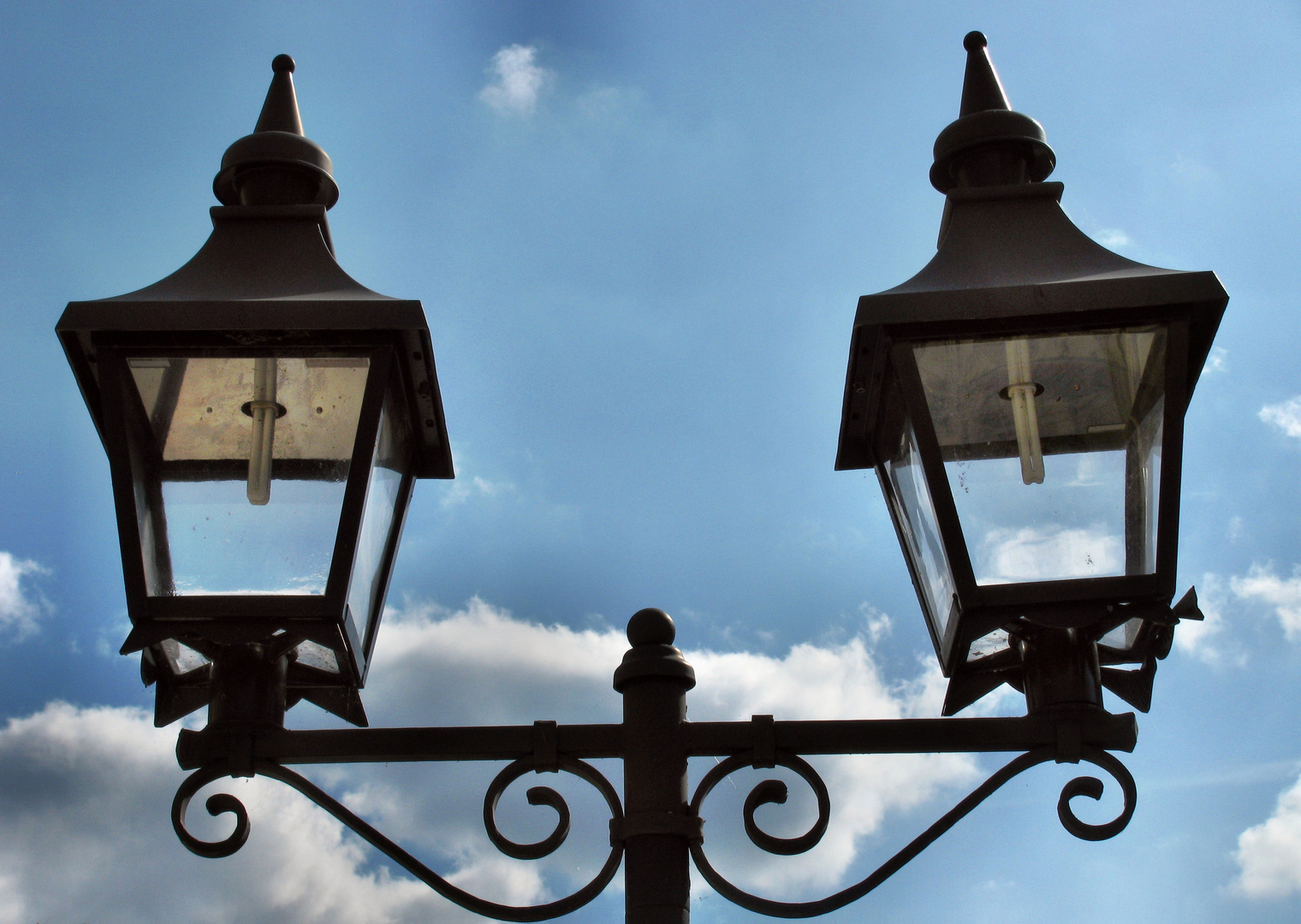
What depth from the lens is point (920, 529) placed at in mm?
2836

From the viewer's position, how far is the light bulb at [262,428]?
260 cm

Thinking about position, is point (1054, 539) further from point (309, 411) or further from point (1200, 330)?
point (309, 411)

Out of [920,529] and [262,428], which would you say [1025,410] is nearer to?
[920,529]

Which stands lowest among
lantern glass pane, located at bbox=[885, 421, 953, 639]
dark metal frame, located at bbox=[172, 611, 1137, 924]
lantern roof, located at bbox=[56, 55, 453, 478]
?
dark metal frame, located at bbox=[172, 611, 1137, 924]

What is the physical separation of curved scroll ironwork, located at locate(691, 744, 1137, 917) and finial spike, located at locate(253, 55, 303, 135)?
2.19m

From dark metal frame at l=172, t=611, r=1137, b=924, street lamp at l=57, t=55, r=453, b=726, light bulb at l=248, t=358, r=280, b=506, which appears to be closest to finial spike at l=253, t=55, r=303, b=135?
street lamp at l=57, t=55, r=453, b=726

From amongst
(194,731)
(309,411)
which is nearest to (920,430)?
(309,411)

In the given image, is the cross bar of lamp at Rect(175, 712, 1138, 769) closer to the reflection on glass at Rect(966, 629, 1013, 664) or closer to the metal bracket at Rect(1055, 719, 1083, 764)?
the metal bracket at Rect(1055, 719, 1083, 764)

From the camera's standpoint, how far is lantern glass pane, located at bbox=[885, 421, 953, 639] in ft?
8.76

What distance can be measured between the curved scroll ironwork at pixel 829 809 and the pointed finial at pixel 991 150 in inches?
61.9

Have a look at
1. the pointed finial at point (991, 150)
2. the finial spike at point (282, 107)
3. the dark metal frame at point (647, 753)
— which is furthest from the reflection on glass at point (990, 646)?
the finial spike at point (282, 107)

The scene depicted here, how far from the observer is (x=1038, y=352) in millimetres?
2662

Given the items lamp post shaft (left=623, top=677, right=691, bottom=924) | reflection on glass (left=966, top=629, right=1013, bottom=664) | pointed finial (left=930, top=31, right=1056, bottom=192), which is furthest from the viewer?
pointed finial (left=930, top=31, right=1056, bottom=192)

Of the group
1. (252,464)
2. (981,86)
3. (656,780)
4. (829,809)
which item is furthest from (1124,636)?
(252,464)
